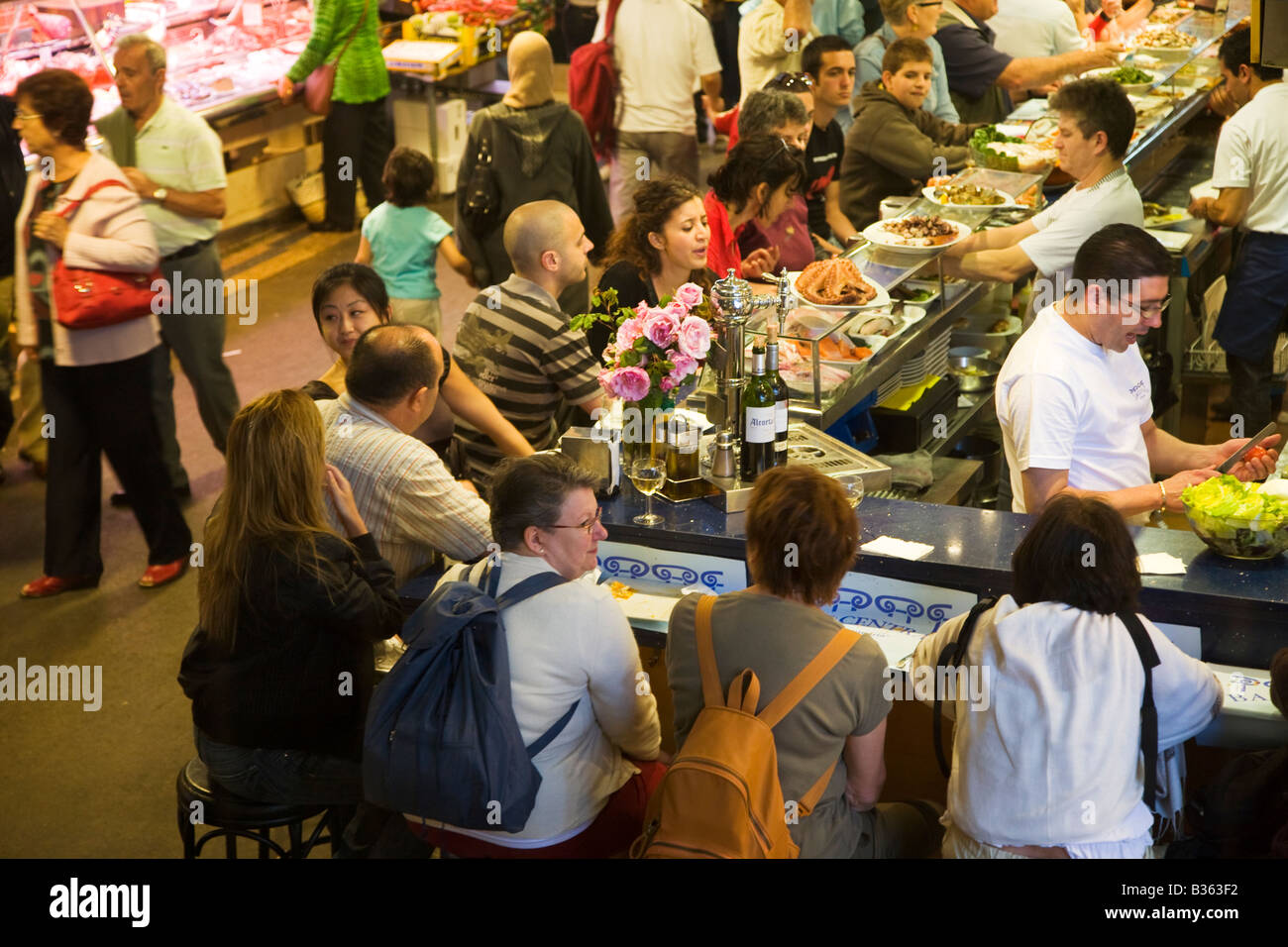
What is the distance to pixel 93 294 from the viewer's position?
485 cm

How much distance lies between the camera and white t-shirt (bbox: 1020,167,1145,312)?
15.9ft

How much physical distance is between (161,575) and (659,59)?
12.3 ft

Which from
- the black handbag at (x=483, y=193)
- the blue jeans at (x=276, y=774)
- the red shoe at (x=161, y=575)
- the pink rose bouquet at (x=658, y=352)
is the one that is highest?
the pink rose bouquet at (x=658, y=352)

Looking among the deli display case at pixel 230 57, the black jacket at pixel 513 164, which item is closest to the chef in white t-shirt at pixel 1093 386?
the black jacket at pixel 513 164

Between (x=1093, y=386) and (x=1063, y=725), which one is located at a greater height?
(x=1093, y=386)

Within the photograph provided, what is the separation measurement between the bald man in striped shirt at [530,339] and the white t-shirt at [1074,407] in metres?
1.35

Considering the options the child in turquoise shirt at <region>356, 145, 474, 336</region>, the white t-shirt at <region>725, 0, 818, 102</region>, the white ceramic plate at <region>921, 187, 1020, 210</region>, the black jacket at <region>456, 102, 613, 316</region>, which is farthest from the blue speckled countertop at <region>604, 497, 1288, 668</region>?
the white t-shirt at <region>725, 0, 818, 102</region>

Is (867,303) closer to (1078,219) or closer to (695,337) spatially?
(1078,219)

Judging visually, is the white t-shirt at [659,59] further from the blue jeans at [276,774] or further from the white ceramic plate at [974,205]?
the blue jeans at [276,774]

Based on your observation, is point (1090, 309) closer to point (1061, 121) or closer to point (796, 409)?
point (796, 409)

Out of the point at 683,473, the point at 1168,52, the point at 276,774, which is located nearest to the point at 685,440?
the point at 683,473

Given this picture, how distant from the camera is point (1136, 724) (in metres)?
2.79

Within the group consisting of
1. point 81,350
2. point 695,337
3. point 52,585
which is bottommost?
point 52,585

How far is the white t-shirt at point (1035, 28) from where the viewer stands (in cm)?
780
